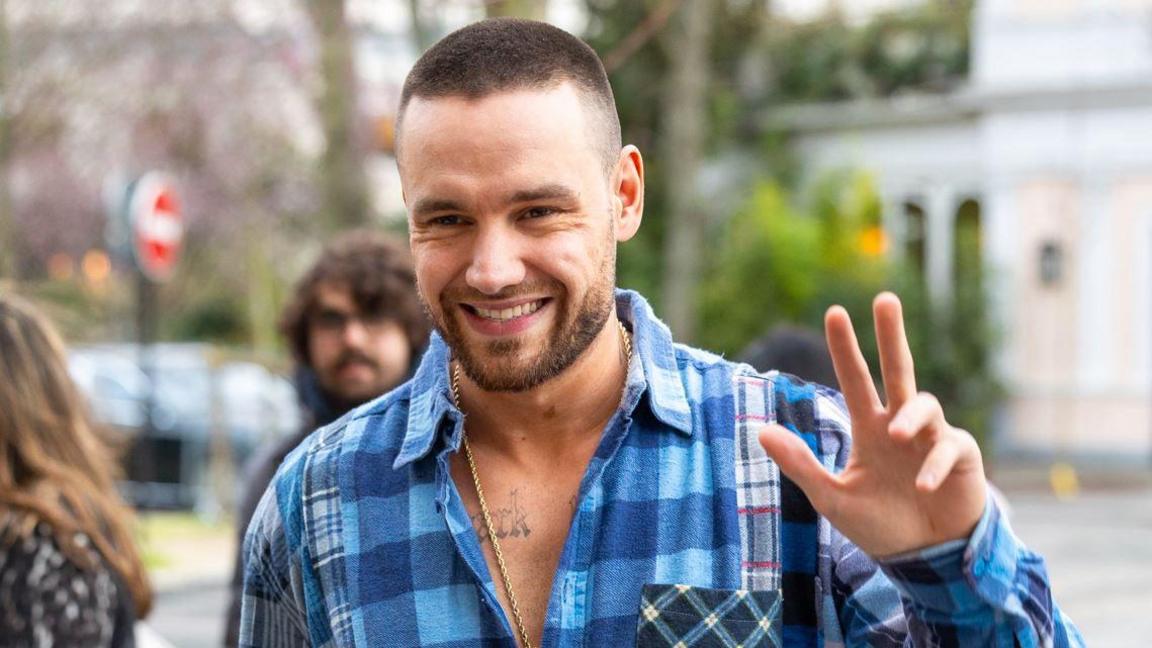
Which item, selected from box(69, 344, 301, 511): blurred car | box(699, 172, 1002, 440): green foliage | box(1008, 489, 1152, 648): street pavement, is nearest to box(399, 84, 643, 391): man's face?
box(1008, 489, 1152, 648): street pavement

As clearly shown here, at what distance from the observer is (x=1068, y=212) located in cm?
2316

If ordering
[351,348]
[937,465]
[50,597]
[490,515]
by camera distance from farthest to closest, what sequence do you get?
[351,348], [50,597], [490,515], [937,465]

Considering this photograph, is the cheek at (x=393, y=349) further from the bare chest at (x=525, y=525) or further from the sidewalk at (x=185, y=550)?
the sidewalk at (x=185, y=550)

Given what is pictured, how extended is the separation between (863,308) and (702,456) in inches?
797

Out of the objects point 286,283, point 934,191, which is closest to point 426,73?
point 934,191

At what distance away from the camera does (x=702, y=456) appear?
2.37 meters

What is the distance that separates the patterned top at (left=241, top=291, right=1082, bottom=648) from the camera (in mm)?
2238

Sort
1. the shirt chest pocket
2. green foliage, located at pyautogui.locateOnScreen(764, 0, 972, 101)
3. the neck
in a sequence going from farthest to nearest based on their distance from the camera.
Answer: green foliage, located at pyautogui.locateOnScreen(764, 0, 972, 101) < the neck < the shirt chest pocket

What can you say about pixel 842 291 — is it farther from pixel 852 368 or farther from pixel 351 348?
pixel 852 368

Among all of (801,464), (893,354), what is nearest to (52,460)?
(801,464)

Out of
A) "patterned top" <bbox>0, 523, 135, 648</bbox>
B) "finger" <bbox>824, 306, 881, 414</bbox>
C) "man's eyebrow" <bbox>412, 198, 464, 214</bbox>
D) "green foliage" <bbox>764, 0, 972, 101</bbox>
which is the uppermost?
"green foliage" <bbox>764, 0, 972, 101</bbox>

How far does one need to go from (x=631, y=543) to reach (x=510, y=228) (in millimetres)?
465

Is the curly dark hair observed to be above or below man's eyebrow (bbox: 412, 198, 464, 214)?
below

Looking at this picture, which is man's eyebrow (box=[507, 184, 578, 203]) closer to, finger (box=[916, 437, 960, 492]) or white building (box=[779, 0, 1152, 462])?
A: finger (box=[916, 437, 960, 492])
